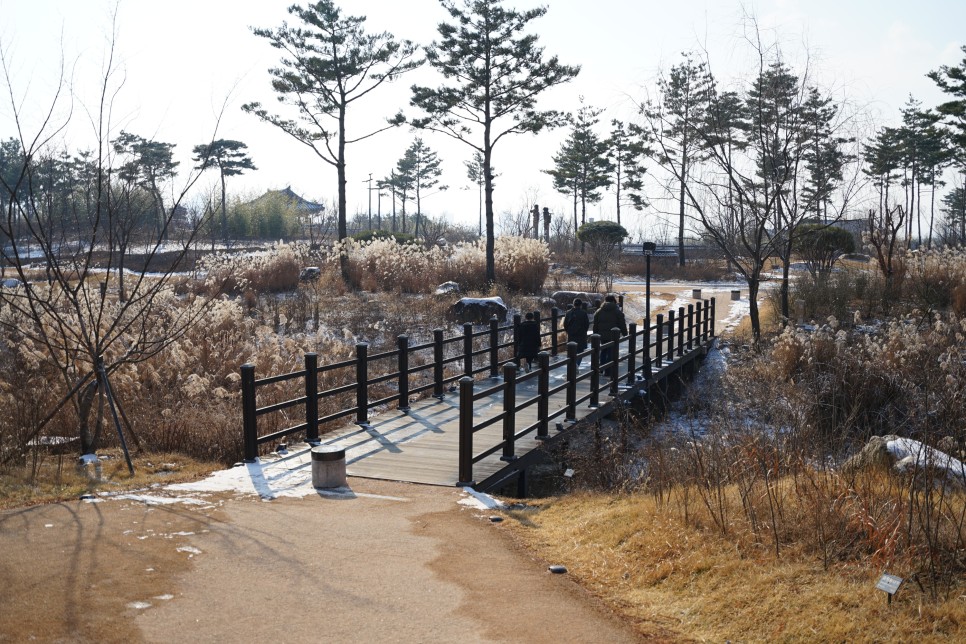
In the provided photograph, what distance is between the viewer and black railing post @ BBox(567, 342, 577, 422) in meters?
11.2

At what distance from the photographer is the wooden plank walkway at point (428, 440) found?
8.81m

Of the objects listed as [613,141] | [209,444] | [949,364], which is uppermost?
[613,141]

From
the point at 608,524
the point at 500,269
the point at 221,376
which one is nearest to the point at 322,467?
the point at 608,524

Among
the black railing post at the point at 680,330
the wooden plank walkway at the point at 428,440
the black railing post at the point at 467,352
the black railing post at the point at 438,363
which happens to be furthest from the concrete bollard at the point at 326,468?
the black railing post at the point at 680,330

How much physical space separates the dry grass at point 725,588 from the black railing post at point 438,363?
5.81 m

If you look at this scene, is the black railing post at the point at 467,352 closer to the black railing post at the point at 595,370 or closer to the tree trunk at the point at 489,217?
the black railing post at the point at 595,370

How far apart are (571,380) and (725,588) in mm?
6061

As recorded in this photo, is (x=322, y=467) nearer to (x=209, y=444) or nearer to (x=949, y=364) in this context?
(x=209, y=444)

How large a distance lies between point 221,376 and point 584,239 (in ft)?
119

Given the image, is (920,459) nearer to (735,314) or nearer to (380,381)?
(380,381)

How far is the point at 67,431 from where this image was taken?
35.3ft

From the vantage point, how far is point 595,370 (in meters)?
11.9

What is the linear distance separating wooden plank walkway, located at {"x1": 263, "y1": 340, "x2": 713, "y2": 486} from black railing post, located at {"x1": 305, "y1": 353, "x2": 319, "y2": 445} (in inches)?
8.0

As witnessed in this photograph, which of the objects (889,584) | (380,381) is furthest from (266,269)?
(889,584)
